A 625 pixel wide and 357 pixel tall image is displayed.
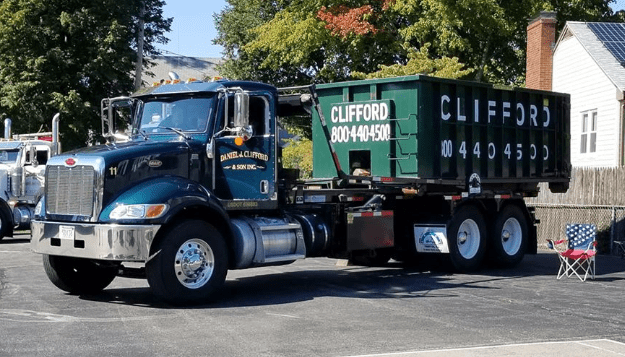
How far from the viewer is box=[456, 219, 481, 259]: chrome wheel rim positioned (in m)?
16.0

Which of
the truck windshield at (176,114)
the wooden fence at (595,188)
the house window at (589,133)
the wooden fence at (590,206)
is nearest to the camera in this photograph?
the truck windshield at (176,114)

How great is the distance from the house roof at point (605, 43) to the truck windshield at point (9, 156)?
55.9 ft

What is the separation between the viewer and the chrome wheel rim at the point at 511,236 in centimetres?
1686

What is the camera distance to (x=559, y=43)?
30.9 meters

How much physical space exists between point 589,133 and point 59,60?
68.3 feet

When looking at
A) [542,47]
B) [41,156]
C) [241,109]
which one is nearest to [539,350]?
[241,109]

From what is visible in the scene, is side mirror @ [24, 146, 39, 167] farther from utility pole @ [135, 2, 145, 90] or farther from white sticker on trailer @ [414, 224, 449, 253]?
utility pole @ [135, 2, 145, 90]

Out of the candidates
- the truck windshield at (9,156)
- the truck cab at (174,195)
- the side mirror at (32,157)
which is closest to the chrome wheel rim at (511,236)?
the truck cab at (174,195)

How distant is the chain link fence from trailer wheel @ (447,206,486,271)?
4802 mm

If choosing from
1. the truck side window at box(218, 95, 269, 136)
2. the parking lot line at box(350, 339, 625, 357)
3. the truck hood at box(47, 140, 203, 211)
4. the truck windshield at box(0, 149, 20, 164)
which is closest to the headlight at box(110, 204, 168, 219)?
the truck hood at box(47, 140, 203, 211)

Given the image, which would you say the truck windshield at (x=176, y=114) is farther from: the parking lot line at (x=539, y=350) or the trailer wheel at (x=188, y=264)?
the parking lot line at (x=539, y=350)

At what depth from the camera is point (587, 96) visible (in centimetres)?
2845

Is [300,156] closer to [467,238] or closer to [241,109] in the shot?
[467,238]

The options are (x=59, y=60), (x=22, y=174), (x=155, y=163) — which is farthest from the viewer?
(x=59, y=60)
